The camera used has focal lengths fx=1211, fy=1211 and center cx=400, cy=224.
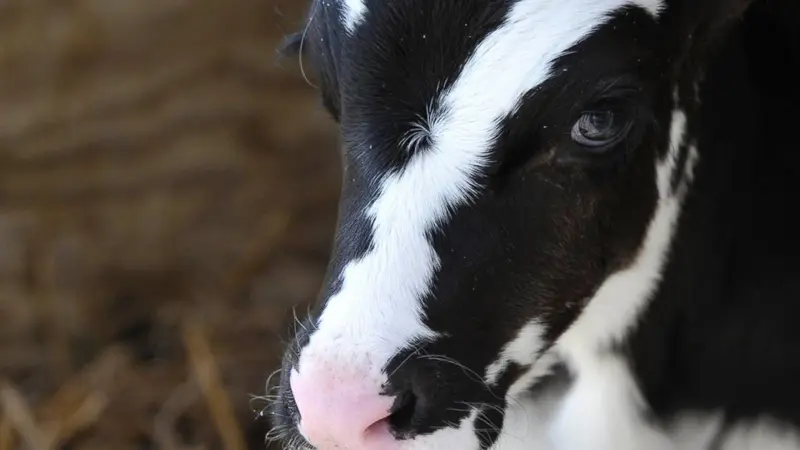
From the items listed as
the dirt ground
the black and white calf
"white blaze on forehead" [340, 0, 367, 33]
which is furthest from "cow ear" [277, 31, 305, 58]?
the dirt ground

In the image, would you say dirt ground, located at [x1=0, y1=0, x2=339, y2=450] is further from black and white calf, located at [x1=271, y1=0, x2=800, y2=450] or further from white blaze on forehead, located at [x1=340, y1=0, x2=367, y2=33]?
white blaze on forehead, located at [x1=340, y1=0, x2=367, y2=33]

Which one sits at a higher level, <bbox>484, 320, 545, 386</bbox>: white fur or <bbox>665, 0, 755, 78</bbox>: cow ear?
<bbox>665, 0, 755, 78</bbox>: cow ear

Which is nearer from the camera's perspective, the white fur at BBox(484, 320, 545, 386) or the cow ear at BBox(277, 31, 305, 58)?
the white fur at BBox(484, 320, 545, 386)

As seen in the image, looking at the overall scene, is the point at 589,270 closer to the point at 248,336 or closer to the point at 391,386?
the point at 391,386

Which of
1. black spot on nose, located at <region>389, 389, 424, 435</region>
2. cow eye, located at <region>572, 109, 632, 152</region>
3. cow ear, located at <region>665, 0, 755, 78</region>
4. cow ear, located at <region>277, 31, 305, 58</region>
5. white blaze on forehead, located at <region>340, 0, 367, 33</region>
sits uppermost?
cow ear, located at <region>665, 0, 755, 78</region>

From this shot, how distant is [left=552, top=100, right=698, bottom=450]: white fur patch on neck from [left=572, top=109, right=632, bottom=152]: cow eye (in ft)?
0.44

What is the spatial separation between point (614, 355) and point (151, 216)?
1.00 m

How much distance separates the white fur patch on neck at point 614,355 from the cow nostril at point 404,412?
232mm

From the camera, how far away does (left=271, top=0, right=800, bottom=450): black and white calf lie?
90 centimetres

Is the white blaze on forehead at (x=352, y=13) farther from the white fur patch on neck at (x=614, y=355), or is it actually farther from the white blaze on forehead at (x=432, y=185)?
the white fur patch on neck at (x=614, y=355)

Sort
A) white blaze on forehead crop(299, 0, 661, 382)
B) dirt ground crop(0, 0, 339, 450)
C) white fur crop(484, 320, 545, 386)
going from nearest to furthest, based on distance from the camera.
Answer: white blaze on forehead crop(299, 0, 661, 382), white fur crop(484, 320, 545, 386), dirt ground crop(0, 0, 339, 450)

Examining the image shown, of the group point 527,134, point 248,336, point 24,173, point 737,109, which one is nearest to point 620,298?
point 737,109

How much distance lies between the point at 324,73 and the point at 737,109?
1.33 feet

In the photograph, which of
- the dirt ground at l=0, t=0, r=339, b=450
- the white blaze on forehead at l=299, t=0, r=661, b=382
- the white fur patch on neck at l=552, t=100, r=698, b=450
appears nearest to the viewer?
the white blaze on forehead at l=299, t=0, r=661, b=382
